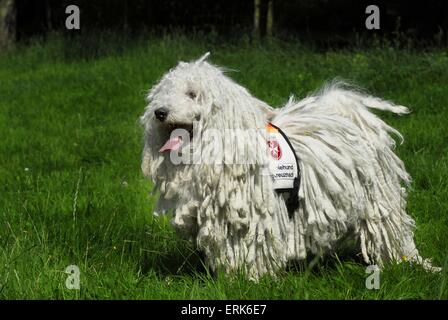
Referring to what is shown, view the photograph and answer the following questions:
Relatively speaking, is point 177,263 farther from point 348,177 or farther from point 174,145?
point 348,177

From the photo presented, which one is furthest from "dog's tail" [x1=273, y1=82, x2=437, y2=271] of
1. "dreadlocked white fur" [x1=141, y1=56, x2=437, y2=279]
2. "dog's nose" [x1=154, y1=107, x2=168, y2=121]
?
"dog's nose" [x1=154, y1=107, x2=168, y2=121]

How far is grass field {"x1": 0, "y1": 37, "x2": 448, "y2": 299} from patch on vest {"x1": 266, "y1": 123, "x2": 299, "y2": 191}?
46 centimetres

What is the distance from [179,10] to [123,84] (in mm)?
9266

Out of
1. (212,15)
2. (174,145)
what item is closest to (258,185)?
(174,145)

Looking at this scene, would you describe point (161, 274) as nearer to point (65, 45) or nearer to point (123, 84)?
point (123, 84)

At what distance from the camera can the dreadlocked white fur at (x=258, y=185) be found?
10.9 ft

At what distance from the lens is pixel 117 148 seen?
6484 mm

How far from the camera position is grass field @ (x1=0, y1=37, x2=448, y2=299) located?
10.9 ft

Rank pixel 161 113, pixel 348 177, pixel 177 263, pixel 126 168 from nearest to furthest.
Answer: pixel 161 113
pixel 348 177
pixel 177 263
pixel 126 168

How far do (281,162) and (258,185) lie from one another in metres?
0.18

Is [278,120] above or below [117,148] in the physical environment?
above

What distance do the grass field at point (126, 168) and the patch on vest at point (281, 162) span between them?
0.46 m

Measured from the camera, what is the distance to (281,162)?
3.47m
